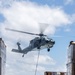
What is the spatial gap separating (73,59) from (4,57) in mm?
31390

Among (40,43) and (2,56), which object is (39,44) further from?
(2,56)

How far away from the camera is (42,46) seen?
11631 centimetres

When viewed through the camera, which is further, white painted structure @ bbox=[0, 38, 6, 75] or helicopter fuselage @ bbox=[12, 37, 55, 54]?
white painted structure @ bbox=[0, 38, 6, 75]

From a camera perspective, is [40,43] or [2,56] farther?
[2,56]

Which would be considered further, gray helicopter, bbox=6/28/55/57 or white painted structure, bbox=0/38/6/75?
white painted structure, bbox=0/38/6/75

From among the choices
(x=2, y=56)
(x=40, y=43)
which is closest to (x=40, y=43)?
(x=40, y=43)

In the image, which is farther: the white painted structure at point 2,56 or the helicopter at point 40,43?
the white painted structure at point 2,56

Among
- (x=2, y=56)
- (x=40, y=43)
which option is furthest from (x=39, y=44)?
(x=2, y=56)

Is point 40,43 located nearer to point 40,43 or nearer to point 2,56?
point 40,43

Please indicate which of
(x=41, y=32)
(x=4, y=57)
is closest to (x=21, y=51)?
(x=4, y=57)

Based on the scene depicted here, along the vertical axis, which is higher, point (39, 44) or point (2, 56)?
point (39, 44)

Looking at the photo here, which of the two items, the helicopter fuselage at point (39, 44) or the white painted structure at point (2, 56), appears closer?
the helicopter fuselage at point (39, 44)

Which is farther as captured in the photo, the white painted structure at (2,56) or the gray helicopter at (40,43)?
the white painted structure at (2,56)

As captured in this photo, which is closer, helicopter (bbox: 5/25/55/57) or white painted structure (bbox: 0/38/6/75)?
helicopter (bbox: 5/25/55/57)
